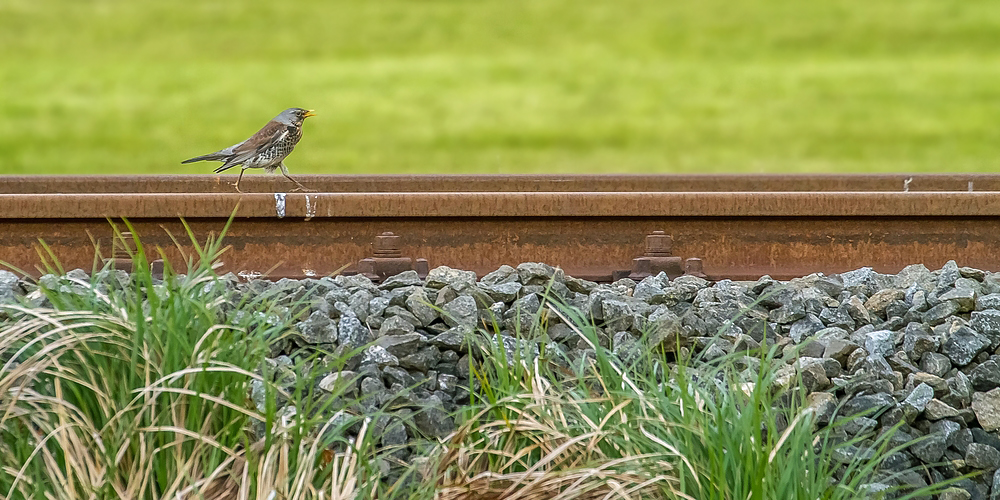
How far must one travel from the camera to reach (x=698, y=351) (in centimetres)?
369

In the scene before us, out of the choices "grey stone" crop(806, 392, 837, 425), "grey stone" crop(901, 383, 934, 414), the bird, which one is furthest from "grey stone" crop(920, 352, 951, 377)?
the bird

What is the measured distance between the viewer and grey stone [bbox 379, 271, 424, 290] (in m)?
3.88

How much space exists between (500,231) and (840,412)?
5.36 ft

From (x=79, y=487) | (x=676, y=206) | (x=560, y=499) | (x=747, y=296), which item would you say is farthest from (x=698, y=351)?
(x=79, y=487)

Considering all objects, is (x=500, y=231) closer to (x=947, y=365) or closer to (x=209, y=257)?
(x=209, y=257)

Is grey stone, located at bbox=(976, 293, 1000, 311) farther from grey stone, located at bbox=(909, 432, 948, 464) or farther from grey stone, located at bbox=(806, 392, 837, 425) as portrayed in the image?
grey stone, located at bbox=(806, 392, 837, 425)

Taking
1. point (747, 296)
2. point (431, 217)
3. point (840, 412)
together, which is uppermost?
point (431, 217)

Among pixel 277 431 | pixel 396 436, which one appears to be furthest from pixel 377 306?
pixel 277 431

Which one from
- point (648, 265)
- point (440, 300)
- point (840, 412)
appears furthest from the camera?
point (648, 265)

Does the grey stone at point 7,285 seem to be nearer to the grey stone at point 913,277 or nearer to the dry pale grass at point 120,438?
the dry pale grass at point 120,438

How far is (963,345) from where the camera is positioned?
140 inches

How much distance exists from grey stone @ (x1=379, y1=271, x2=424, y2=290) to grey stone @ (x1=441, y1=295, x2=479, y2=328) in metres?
0.27

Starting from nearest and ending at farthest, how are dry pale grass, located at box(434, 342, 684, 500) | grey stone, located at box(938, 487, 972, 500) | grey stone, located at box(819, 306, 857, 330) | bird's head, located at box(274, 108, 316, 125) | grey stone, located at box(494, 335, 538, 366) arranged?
dry pale grass, located at box(434, 342, 684, 500) → grey stone, located at box(494, 335, 538, 366) → grey stone, located at box(938, 487, 972, 500) → grey stone, located at box(819, 306, 857, 330) → bird's head, located at box(274, 108, 316, 125)

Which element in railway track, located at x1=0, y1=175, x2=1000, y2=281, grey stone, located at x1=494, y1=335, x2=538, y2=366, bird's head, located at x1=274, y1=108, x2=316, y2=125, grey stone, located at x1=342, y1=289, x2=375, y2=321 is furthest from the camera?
bird's head, located at x1=274, y1=108, x2=316, y2=125
